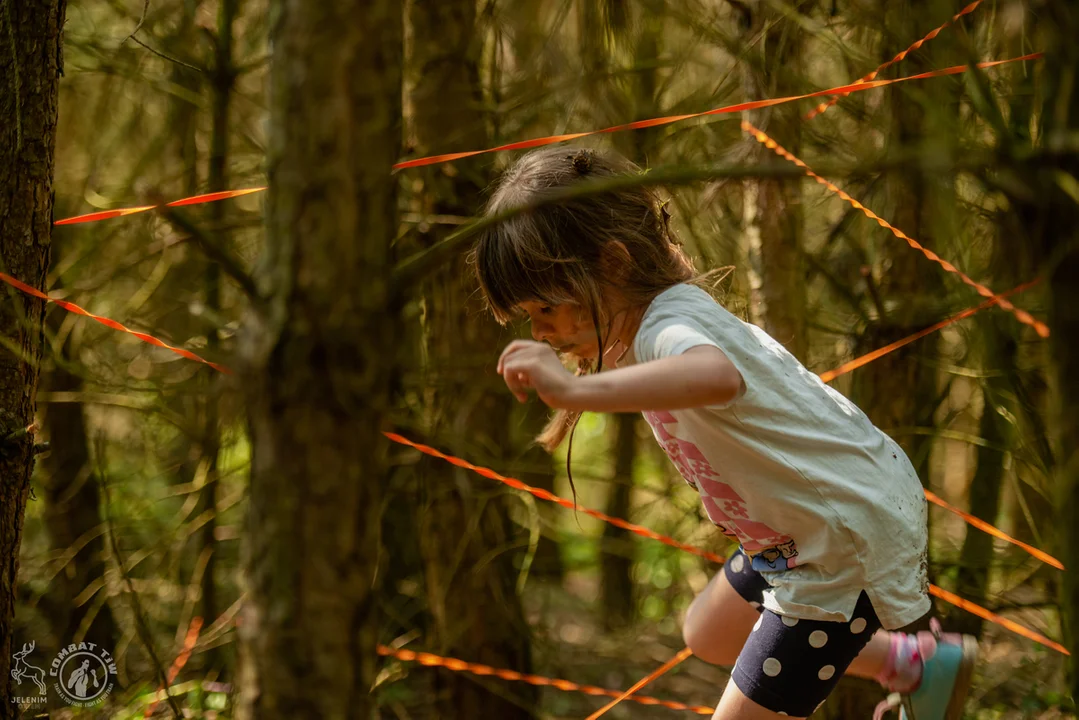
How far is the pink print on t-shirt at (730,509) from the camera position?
181 centimetres

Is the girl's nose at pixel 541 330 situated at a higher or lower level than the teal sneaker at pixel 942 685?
higher

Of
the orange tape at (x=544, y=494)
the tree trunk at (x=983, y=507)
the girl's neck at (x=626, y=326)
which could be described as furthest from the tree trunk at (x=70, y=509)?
the tree trunk at (x=983, y=507)

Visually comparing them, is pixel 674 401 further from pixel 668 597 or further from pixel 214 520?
pixel 668 597

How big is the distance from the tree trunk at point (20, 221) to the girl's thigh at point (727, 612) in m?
1.47

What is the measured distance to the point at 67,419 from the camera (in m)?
3.68

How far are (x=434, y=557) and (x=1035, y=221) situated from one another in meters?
2.20

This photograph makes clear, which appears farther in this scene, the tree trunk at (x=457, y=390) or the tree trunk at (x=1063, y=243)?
the tree trunk at (x=457, y=390)

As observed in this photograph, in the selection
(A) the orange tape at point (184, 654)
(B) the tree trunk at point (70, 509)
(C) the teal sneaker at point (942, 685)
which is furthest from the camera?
(B) the tree trunk at point (70, 509)

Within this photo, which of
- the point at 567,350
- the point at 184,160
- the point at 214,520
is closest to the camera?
the point at 567,350

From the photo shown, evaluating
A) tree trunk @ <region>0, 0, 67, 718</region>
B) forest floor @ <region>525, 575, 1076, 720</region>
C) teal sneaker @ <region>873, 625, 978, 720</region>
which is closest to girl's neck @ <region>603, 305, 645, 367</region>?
teal sneaker @ <region>873, 625, 978, 720</region>

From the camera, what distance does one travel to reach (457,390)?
297 cm

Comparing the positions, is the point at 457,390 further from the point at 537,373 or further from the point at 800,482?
the point at 537,373

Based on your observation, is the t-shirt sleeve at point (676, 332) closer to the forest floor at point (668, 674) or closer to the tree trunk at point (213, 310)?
the forest floor at point (668, 674)

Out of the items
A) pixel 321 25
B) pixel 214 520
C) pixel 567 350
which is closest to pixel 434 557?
pixel 214 520
